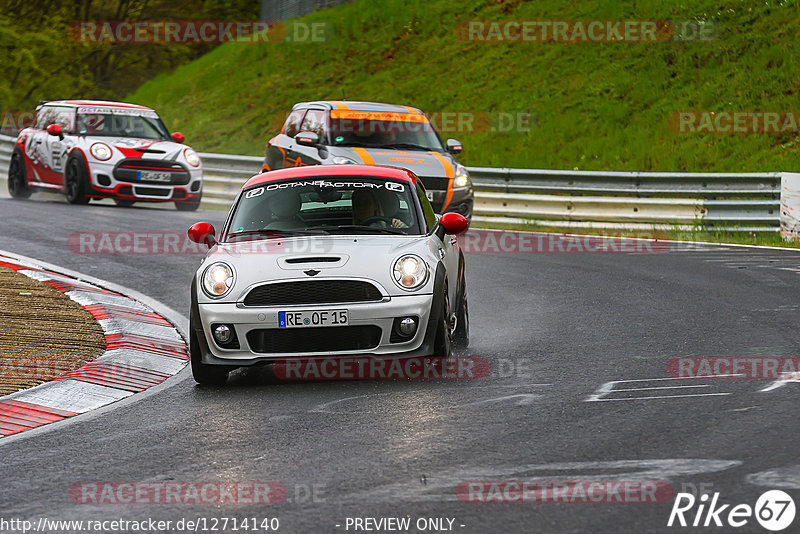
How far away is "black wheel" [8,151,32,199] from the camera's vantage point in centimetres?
2153

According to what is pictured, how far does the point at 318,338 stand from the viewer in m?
7.64

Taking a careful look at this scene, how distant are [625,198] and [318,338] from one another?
1231cm

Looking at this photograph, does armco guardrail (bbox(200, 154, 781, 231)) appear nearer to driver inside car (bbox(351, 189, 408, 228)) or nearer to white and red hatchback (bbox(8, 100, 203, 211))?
white and red hatchback (bbox(8, 100, 203, 211))

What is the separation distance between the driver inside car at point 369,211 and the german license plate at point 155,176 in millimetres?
11687

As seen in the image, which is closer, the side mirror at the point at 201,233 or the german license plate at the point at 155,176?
the side mirror at the point at 201,233

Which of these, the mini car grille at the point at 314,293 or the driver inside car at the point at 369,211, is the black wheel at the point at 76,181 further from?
the mini car grille at the point at 314,293

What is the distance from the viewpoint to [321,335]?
7.64 metres

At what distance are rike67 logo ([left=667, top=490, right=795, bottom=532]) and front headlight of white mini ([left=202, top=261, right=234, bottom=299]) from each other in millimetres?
3802

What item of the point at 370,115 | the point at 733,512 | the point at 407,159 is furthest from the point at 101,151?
the point at 733,512

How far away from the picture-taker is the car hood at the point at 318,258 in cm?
775

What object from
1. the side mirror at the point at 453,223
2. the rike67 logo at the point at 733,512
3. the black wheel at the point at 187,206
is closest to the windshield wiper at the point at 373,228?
the side mirror at the point at 453,223

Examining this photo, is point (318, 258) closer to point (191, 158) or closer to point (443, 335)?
point (443, 335)

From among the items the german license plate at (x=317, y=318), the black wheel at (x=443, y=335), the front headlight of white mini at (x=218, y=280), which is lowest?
the black wheel at (x=443, y=335)

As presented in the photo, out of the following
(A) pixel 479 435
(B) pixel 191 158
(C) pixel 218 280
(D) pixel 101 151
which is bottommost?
(A) pixel 479 435
